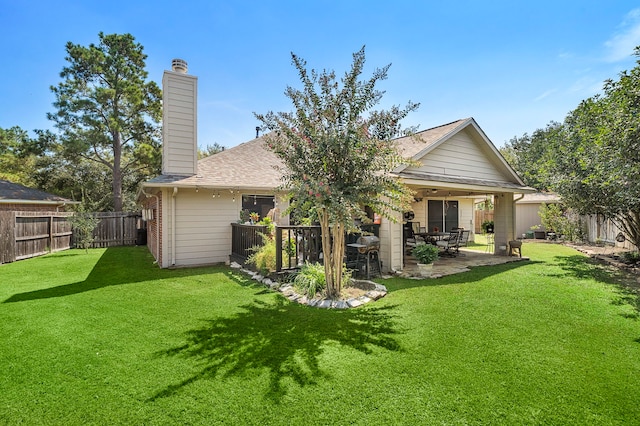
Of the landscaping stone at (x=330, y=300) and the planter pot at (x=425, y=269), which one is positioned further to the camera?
the planter pot at (x=425, y=269)

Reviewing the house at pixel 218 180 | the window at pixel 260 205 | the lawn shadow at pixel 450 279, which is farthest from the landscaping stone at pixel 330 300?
the window at pixel 260 205

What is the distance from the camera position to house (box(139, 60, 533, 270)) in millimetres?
8711

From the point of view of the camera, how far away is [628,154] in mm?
6004

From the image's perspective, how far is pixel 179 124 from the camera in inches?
374

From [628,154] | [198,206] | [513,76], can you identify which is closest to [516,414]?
[628,154]

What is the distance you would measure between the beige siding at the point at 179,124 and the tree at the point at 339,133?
4.99 metres

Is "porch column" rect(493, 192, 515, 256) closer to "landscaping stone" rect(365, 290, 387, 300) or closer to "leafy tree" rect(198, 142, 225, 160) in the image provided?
"landscaping stone" rect(365, 290, 387, 300)

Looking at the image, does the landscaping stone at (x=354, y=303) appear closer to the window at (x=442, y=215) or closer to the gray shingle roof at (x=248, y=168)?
the gray shingle roof at (x=248, y=168)

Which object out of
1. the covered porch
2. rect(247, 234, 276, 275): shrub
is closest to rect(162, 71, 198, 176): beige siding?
rect(247, 234, 276, 275): shrub

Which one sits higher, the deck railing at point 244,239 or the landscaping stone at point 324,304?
the deck railing at point 244,239

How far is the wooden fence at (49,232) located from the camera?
33.8ft

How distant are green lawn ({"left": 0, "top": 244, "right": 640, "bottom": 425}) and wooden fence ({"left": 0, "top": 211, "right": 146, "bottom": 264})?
18.9ft

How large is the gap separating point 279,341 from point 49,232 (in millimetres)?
13865

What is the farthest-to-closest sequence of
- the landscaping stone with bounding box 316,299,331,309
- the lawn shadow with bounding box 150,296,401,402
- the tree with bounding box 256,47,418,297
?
the landscaping stone with bounding box 316,299,331,309
the tree with bounding box 256,47,418,297
the lawn shadow with bounding box 150,296,401,402
